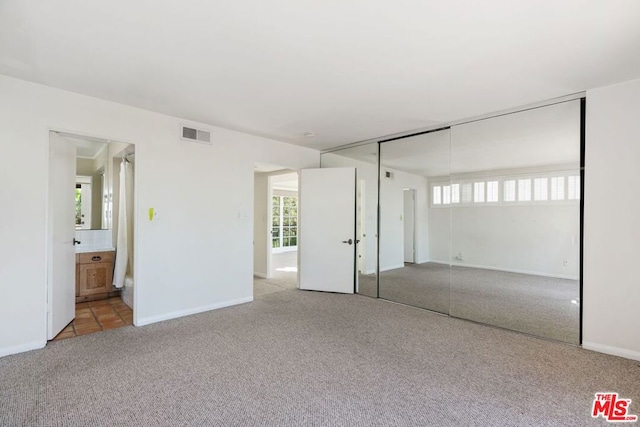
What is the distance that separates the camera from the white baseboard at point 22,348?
2695mm

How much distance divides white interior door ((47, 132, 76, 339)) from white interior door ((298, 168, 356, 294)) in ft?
10.5

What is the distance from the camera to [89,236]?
16.2 ft

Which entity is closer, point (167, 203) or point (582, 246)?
point (582, 246)

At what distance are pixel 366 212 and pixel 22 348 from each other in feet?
14.9

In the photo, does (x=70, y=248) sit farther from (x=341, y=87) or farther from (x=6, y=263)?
(x=341, y=87)

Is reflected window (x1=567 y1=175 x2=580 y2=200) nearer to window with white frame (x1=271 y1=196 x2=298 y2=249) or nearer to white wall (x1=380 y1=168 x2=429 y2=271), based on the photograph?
white wall (x1=380 y1=168 x2=429 y2=271)

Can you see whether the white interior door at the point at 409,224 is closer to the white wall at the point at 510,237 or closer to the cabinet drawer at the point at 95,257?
the white wall at the point at 510,237

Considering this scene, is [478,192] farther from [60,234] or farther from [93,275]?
[93,275]

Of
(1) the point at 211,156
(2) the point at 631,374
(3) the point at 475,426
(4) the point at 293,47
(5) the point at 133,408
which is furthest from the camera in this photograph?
(1) the point at 211,156

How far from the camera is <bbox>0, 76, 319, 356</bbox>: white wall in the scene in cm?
276

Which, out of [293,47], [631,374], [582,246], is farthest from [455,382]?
[293,47]

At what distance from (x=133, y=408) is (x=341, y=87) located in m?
3.09

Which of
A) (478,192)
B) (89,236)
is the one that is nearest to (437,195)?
(478,192)

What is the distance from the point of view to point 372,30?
203 centimetres
